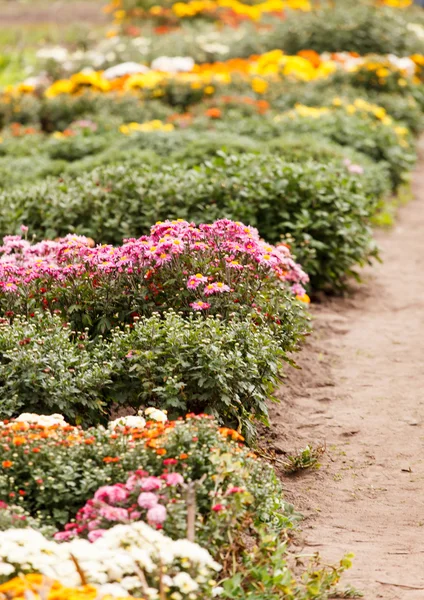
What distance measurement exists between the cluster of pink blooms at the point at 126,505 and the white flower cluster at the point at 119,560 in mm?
118

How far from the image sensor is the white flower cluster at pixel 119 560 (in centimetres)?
296

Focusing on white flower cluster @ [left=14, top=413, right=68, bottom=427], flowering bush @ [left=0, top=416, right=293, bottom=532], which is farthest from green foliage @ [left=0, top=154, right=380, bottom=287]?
flowering bush @ [left=0, top=416, right=293, bottom=532]

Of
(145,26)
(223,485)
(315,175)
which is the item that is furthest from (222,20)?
(223,485)

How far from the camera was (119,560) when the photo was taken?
2.98 m

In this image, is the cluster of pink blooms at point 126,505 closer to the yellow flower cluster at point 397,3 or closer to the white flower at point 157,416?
the white flower at point 157,416

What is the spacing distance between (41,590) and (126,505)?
63 cm

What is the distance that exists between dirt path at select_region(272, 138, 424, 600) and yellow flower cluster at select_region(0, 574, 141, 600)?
126 cm

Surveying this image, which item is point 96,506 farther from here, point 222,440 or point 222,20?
point 222,20

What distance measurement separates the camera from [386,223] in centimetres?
932

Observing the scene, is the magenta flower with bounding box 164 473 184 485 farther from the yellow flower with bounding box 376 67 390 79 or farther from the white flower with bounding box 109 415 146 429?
the yellow flower with bounding box 376 67 390 79

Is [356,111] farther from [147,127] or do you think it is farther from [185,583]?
[185,583]

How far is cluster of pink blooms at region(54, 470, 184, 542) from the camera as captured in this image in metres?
3.23

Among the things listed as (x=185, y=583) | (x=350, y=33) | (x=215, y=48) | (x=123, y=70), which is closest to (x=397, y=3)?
(x=350, y=33)

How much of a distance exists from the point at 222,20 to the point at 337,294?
13032 millimetres
